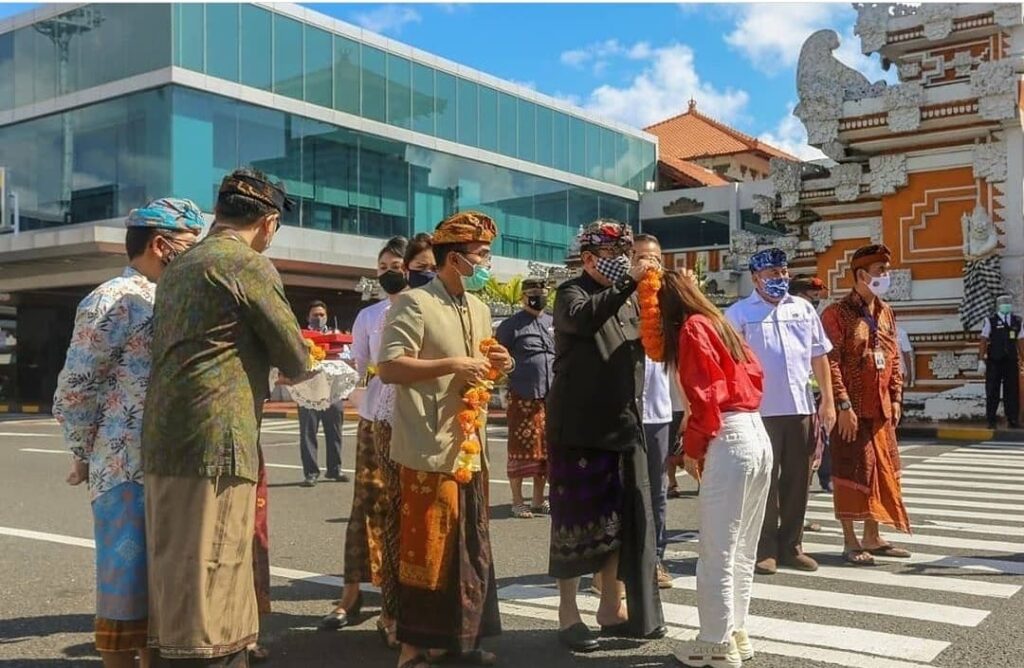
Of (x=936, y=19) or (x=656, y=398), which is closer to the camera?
(x=656, y=398)

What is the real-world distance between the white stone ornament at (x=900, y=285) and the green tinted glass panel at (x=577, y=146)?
70.0 feet

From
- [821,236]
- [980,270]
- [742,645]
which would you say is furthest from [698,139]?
[742,645]

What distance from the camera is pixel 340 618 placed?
4.96 meters

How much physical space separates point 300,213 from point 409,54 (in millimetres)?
7164

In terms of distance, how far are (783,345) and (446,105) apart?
27529 mm

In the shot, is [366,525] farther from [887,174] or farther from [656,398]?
[887,174]

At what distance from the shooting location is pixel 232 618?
327 cm

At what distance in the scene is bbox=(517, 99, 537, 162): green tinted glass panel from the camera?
35.2 m

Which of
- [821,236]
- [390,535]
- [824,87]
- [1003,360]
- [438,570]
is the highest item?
[824,87]

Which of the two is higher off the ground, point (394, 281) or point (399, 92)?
point (399, 92)

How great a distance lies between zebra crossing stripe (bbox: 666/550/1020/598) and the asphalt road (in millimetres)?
13

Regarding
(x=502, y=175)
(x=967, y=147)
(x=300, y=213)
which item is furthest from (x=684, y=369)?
(x=502, y=175)

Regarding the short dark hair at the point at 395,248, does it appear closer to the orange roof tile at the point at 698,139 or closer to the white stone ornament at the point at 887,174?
the white stone ornament at the point at 887,174

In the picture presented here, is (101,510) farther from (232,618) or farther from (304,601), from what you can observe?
(304,601)
